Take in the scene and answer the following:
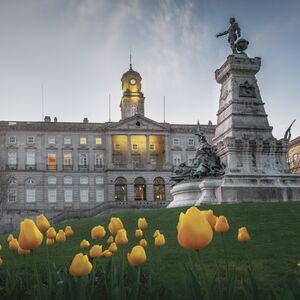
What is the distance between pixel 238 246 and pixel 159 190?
74191 mm

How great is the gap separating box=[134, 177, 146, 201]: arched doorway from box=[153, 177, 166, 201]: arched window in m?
1.90

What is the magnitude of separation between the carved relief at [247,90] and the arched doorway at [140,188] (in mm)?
60532

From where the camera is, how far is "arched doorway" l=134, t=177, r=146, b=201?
89.2 m

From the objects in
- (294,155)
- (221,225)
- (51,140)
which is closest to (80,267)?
(221,225)

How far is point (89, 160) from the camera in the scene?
8894cm

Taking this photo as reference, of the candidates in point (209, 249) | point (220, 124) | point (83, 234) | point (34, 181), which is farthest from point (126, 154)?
point (209, 249)

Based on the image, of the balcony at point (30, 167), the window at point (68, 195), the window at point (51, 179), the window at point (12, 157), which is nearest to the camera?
the window at point (68, 195)

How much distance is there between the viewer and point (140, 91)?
10800cm

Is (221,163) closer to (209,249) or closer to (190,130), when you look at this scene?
(209,249)

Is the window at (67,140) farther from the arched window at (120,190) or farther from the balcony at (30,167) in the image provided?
the arched window at (120,190)

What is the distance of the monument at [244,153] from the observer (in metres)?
27.7

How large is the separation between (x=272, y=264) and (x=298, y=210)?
35.8 ft

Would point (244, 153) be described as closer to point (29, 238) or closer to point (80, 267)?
point (80, 267)

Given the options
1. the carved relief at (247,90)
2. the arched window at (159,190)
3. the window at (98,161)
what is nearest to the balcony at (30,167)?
the window at (98,161)
